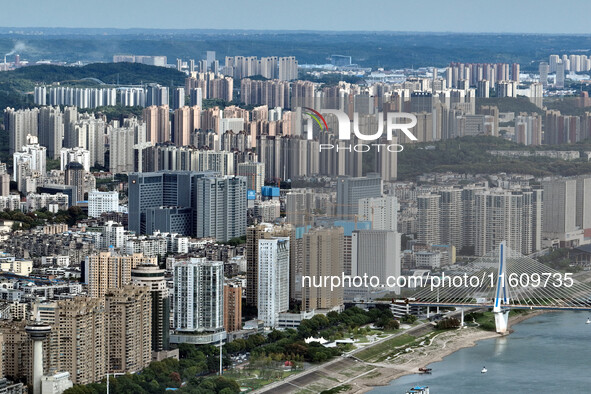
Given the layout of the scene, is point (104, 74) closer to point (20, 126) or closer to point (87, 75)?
point (87, 75)

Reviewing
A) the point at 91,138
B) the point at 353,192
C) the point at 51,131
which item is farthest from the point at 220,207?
the point at 51,131

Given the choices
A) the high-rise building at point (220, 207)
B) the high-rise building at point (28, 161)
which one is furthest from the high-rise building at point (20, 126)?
the high-rise building at point (220, 207)

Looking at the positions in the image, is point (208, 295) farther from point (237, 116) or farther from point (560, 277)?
point (237, 116)

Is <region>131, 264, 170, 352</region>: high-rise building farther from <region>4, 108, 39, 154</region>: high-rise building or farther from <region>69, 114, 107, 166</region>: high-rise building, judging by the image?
<region>4, 108, 39, 154</region>: high-rise building

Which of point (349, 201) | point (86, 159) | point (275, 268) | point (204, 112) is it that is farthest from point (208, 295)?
point (204, 112)

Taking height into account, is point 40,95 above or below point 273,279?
above

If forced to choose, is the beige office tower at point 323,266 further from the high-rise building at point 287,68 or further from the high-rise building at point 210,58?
the high-rise building at point 210,58
